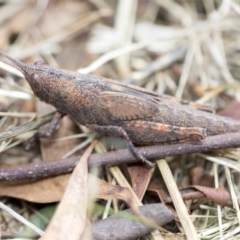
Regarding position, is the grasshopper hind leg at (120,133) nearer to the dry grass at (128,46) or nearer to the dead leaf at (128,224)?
the dry grass at (128,46)

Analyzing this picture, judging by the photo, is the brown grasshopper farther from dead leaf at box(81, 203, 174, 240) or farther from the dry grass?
dead leaf at box(81, 203, 174, 240)

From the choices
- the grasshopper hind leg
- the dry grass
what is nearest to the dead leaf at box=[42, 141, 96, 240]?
the grasshopper hind leg

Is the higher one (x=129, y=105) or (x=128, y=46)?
(x=128, y=46)

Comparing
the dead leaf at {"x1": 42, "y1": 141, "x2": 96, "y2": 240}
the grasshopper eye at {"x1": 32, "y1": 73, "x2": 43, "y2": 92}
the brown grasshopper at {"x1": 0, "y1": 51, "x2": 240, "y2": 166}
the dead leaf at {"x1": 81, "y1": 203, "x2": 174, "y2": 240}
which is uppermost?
the grasshopper eye at {"x1": 32, "y1": 73, "x2": 43, "y2": 92}

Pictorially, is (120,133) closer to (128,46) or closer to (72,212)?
(72,212)

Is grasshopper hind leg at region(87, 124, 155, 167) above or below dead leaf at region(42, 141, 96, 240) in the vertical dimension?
above

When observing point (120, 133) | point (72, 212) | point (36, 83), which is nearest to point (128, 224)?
point (72, 212)

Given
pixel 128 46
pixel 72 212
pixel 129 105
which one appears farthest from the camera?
pixel 128 46
